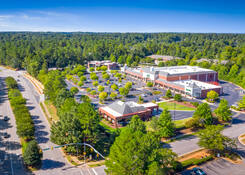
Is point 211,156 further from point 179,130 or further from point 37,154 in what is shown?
point 37,154

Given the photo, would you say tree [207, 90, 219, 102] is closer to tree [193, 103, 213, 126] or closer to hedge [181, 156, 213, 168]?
tree [193, 103, 213, 126]

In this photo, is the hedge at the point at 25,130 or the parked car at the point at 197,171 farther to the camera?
the hedge at the point at 25,130

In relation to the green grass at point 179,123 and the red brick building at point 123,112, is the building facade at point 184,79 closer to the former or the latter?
the green grass at point 179,123

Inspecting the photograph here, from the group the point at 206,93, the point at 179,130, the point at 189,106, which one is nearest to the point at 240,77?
the point at 206,93

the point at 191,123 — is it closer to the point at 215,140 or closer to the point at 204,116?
the point at 204,116

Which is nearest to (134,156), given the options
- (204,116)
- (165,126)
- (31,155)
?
(31,155)

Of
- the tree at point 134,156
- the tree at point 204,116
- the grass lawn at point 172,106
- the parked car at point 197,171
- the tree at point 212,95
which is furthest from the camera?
the tree at point 212,95

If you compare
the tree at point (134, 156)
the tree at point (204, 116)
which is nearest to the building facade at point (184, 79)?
the tree at point (204, 116)

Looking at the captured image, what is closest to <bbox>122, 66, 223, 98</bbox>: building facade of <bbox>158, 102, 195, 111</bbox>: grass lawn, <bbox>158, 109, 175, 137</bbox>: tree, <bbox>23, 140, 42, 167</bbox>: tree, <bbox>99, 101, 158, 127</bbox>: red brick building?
<bbox>158, 102, 195, 111</bbox>: grass lawn
